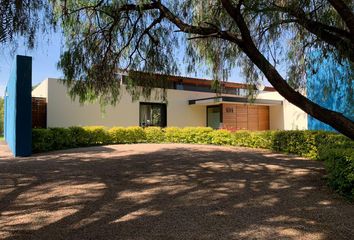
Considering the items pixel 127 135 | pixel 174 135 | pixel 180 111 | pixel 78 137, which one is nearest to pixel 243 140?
pixel 174 135

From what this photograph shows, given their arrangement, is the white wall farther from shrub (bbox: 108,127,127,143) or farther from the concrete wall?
the concrete wall

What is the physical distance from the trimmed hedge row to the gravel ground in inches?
18.2

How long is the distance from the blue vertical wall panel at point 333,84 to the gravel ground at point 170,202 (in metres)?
2.01

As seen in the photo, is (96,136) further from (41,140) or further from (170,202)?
(170,202)

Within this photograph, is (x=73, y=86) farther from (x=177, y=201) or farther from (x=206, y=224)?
(x=206, y=224)

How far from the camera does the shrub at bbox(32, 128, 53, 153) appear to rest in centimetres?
1139

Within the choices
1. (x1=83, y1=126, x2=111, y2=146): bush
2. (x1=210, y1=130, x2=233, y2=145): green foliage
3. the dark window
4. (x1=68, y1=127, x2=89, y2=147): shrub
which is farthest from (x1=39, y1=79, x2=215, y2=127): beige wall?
(x1=210, y1=130, x2=233, y2=145): green foliage

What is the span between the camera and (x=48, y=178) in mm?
6547

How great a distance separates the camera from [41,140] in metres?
11.5

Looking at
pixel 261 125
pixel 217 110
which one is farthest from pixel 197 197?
pixel 261 125

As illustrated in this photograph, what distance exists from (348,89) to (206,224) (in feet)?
17.9

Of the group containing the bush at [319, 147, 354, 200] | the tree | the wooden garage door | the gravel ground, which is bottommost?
the gravel ground

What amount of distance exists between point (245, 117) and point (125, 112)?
8.47 metres

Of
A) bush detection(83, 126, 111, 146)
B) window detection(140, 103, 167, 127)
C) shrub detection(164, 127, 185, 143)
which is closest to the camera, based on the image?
bush detection(83, 126, 111, 146)
